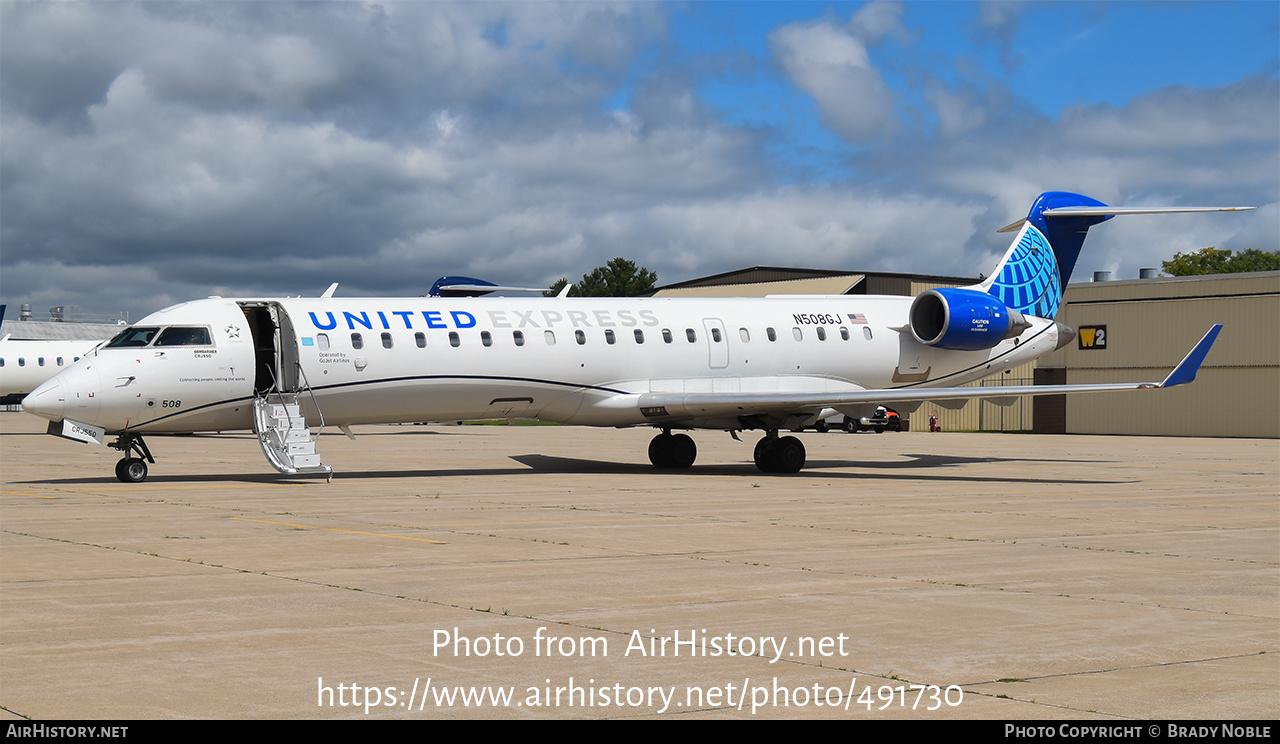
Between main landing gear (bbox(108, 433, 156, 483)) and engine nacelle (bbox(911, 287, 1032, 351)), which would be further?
engine nacelle (bbox(911, 287, 1032, 351))

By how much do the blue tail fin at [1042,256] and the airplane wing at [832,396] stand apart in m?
6.13

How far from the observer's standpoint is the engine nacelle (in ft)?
88.8

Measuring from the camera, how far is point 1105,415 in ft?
184

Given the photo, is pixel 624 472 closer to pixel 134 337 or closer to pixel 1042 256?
pixel 134 337

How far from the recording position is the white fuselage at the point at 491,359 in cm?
2084

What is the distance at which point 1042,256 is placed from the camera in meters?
30.1

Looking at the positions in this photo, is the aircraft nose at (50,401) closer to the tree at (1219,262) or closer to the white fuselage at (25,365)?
the white fuselage at (25,365)

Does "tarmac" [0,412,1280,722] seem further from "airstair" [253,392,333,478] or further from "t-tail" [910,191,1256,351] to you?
"t-tail" [910,191,1256,351]

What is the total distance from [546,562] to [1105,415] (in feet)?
162

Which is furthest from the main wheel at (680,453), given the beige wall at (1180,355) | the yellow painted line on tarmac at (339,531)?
the beige wall at (1180,355)

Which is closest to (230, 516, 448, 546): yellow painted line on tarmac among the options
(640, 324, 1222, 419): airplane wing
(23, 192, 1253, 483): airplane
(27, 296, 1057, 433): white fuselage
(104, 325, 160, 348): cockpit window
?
(23, 192, 1253, 483): airplane

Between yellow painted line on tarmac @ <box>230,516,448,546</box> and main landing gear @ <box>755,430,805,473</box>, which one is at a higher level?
main landing gear @ <box>755,430,805,473</box>

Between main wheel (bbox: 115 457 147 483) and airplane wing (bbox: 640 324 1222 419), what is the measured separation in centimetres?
898

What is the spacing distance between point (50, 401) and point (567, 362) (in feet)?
29.2
